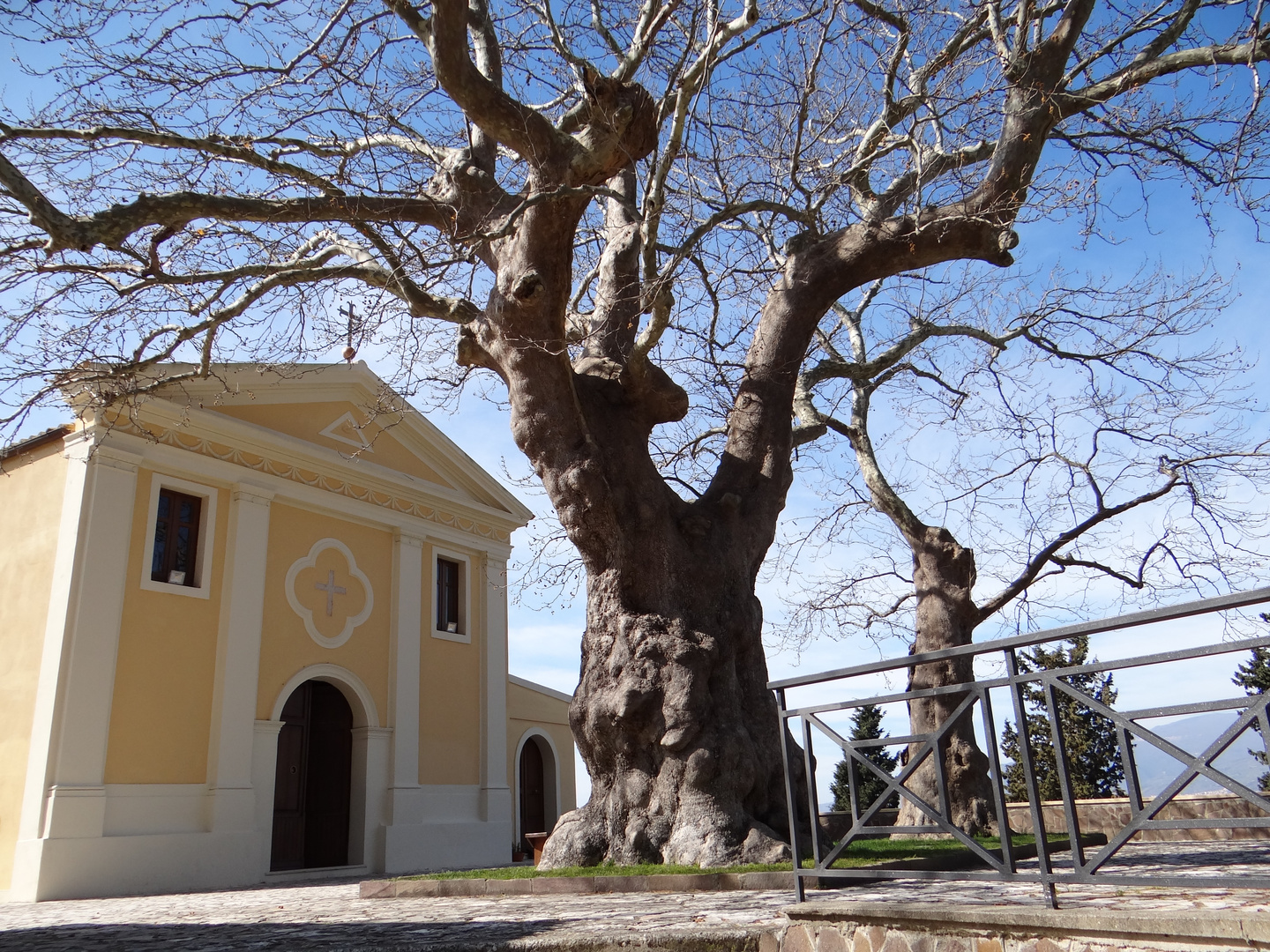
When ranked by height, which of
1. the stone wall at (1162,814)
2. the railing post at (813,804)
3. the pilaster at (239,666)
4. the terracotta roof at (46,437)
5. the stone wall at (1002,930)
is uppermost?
the terracotta roof at (46,437)

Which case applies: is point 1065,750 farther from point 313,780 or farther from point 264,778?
point 313,780

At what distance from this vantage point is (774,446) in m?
9.04

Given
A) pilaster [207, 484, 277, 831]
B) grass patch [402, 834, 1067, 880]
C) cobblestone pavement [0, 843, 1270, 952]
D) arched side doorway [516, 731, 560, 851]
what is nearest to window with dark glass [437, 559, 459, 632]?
arched side doorway [516, 731, 560, 851]

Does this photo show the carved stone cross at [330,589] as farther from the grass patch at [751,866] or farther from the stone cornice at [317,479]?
the grass patch at [751,866]

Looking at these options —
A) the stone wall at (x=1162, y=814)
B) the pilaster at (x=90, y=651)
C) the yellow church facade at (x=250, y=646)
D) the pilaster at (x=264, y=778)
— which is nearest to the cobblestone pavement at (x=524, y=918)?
the pilaster at (x=90, y=651)

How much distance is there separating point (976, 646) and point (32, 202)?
21.5 ft

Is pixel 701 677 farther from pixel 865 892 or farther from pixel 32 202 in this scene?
pixel 32 202

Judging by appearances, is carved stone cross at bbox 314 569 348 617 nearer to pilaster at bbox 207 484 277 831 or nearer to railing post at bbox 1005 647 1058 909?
pilaster at bbox 207 484 277 831

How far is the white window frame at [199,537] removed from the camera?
1310cm

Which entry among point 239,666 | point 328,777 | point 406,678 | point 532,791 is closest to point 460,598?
point 406,678

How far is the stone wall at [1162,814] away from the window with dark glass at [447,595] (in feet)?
34.0

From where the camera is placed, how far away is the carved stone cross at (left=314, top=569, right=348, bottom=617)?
1556cm

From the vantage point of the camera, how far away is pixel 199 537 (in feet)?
46.0

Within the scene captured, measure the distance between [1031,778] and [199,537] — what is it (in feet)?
43.4
